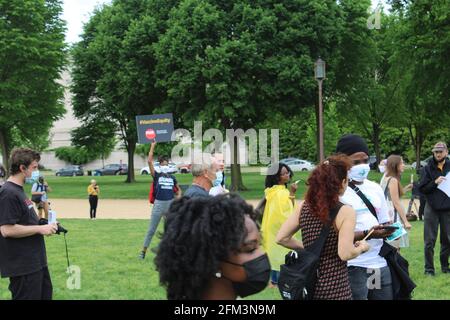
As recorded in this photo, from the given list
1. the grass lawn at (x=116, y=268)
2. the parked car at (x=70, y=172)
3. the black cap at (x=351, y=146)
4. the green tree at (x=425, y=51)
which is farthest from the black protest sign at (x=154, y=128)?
the parked car at (x=70, y=172)

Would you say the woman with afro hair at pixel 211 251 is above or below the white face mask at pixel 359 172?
below

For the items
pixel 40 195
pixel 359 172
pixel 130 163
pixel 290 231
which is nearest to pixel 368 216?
pixel 359 172

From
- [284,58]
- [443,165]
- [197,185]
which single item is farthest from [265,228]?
[284,58]

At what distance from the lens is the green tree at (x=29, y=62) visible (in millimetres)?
38094

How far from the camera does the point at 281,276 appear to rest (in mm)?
4055

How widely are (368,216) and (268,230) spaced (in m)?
3.25

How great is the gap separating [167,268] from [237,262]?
31cm

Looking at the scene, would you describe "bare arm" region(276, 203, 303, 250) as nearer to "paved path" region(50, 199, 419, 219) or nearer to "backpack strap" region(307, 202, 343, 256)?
"backpack strap" region(307, 202, 343, 256)

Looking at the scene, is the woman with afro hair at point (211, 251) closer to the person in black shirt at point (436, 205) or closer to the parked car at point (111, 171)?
the person in black shirt at point (436, 205)

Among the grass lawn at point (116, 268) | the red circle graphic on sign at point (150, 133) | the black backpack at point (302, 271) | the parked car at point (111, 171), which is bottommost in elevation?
the parked car at point (111, 171)

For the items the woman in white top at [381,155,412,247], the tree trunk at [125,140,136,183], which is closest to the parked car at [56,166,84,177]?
the tree trunk at [125,140,136,183]

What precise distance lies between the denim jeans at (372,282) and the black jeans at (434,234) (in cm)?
457

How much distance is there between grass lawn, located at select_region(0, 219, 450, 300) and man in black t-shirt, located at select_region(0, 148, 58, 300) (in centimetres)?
152

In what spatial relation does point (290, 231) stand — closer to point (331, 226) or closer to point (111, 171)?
point (331, 226)
